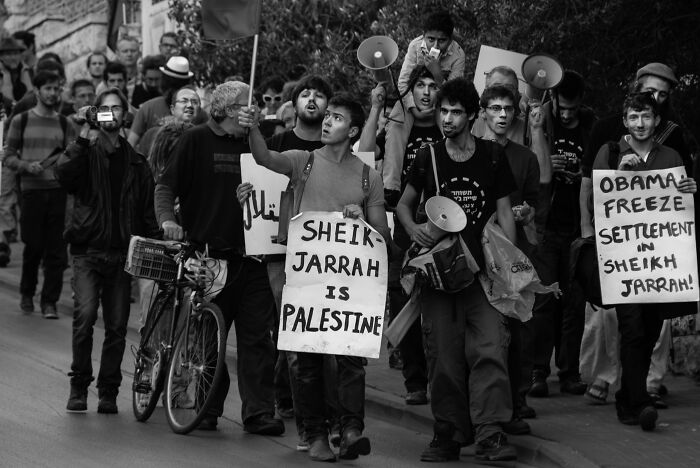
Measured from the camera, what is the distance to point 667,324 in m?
11.9

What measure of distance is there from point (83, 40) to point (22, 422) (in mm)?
19398

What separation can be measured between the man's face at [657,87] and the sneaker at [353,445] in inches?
123

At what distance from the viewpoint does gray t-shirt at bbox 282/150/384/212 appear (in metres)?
10.1

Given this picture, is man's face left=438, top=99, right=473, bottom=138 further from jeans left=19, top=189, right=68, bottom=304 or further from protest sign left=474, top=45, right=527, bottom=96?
jeans left=19, top=189, right=68, bottom=304

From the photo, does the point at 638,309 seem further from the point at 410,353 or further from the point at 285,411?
the point at 285,411

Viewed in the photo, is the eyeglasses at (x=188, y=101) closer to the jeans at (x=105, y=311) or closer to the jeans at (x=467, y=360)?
the jeans at (x=105, y=311)

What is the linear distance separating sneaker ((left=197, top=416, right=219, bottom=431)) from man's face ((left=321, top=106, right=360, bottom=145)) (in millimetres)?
1983

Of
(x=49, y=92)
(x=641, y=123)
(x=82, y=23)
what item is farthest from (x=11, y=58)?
(x=641, y=123)

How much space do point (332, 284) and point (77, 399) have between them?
7.58ft

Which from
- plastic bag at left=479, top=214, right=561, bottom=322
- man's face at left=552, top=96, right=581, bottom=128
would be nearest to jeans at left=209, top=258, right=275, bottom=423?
plastic bag at left=479, top=214, right=561, bottom=322

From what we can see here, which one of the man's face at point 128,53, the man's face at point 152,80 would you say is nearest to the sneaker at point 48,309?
the man's face at point 152,80

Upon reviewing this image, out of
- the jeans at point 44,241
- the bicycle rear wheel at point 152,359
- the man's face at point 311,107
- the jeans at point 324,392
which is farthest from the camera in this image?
the jeans at point 44,241

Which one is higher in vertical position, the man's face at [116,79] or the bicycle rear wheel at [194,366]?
the man's face at [116,79]

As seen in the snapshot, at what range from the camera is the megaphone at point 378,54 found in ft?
38.0
